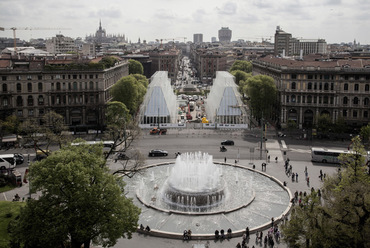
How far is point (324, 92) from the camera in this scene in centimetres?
8744

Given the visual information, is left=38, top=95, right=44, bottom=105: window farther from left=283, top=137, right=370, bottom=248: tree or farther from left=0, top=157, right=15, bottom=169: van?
left=283, top=137, right=370, bottom=248: tree

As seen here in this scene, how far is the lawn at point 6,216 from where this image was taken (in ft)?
104

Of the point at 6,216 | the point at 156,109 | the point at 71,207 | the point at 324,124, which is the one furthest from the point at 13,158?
the point at 324,124

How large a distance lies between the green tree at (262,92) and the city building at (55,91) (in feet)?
113

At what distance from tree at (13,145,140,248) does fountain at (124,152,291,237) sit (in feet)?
26.9

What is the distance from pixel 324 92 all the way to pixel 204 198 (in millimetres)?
53031

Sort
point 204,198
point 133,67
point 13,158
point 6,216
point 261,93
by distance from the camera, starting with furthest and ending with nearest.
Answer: point 133,67
point 261,93
point 13,158
point 204,198
point 6,216

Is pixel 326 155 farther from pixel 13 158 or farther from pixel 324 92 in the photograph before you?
pixel 13 158

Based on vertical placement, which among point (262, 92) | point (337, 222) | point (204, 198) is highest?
point (262, 92)

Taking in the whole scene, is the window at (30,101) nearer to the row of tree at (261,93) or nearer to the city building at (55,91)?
the city building at (55,91)

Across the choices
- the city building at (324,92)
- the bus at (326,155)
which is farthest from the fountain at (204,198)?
the city building at (324,92)

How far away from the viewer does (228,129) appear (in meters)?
92.1

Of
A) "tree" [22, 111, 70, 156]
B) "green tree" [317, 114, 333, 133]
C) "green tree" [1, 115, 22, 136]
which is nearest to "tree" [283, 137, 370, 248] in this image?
"tree" [22, 111, 70, 156]

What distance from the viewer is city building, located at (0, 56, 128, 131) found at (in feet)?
279
